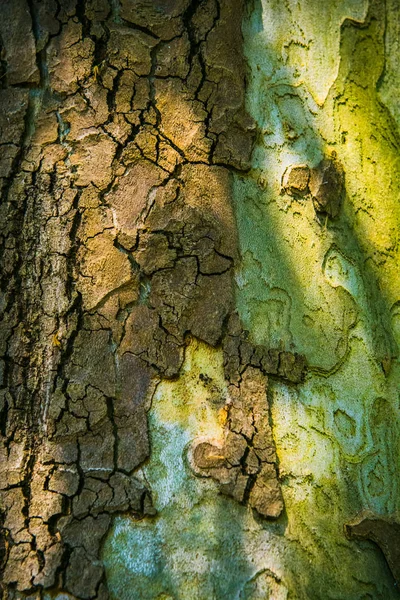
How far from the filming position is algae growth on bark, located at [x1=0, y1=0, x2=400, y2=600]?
1104 millimetres

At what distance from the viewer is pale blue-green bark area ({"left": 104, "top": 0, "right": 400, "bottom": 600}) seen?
3.59ft

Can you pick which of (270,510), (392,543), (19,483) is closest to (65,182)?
(19,483)

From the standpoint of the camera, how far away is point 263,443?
114 cm

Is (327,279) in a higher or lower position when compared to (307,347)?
higher

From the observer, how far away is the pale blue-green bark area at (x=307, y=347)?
1.09 m

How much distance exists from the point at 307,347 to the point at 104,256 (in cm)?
51

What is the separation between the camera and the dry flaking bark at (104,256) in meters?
1.12

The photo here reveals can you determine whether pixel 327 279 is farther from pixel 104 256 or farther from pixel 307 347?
pixel 104 256

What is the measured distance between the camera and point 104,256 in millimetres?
1221

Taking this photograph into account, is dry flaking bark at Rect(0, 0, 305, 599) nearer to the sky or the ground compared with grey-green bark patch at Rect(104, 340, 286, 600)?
nearer to the sky

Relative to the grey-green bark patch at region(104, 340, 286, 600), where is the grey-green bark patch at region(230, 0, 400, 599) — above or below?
above

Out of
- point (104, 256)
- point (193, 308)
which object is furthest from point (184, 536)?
point (104, 256)

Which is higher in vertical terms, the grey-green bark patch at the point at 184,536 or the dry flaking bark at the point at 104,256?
the dry flaking bark at the point at 104,256

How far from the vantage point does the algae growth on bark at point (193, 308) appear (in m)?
1.10
